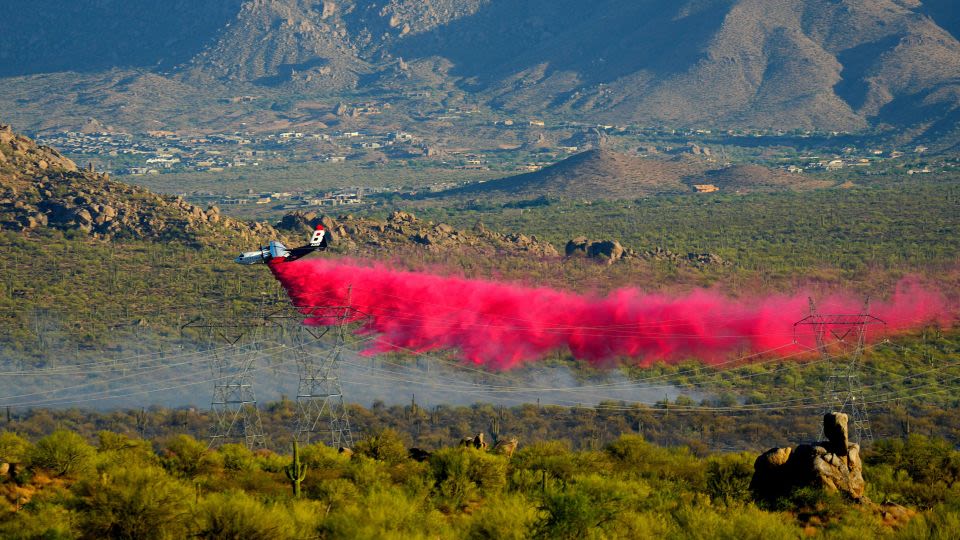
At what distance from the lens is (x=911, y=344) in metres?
133

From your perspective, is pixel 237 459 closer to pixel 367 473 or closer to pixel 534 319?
pixel 367 473

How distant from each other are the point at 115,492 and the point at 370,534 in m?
10.7

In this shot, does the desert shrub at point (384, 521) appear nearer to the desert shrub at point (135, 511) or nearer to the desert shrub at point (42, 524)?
the desert shrub at point (135, 511)

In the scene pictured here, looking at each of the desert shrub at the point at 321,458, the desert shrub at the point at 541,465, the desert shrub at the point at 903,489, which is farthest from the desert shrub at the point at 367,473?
the desert shrub at the point at 903,489

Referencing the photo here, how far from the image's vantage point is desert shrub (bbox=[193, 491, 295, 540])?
156 ft

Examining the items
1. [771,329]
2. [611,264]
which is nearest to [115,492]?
[771,329]

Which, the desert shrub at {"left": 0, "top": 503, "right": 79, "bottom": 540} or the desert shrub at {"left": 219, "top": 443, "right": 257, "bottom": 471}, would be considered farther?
the desert shrub at {"left": 219, "top": 443, "right": 257, "bottom": 471}

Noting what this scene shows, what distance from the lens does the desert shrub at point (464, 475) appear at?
2464 inches

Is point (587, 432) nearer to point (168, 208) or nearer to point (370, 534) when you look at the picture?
point (370, 534)

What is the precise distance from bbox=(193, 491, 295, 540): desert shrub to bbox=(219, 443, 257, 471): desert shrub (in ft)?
66.0

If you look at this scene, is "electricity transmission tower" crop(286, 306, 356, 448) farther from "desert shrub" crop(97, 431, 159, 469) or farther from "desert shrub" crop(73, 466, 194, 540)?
"desert shrub" crop(73, 466, 194, 540)

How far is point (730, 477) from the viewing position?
65.8 metres

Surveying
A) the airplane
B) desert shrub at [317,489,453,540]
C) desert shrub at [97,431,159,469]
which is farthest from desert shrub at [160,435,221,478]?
the airplane

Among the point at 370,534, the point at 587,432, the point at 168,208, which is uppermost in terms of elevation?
the point at 168,208
